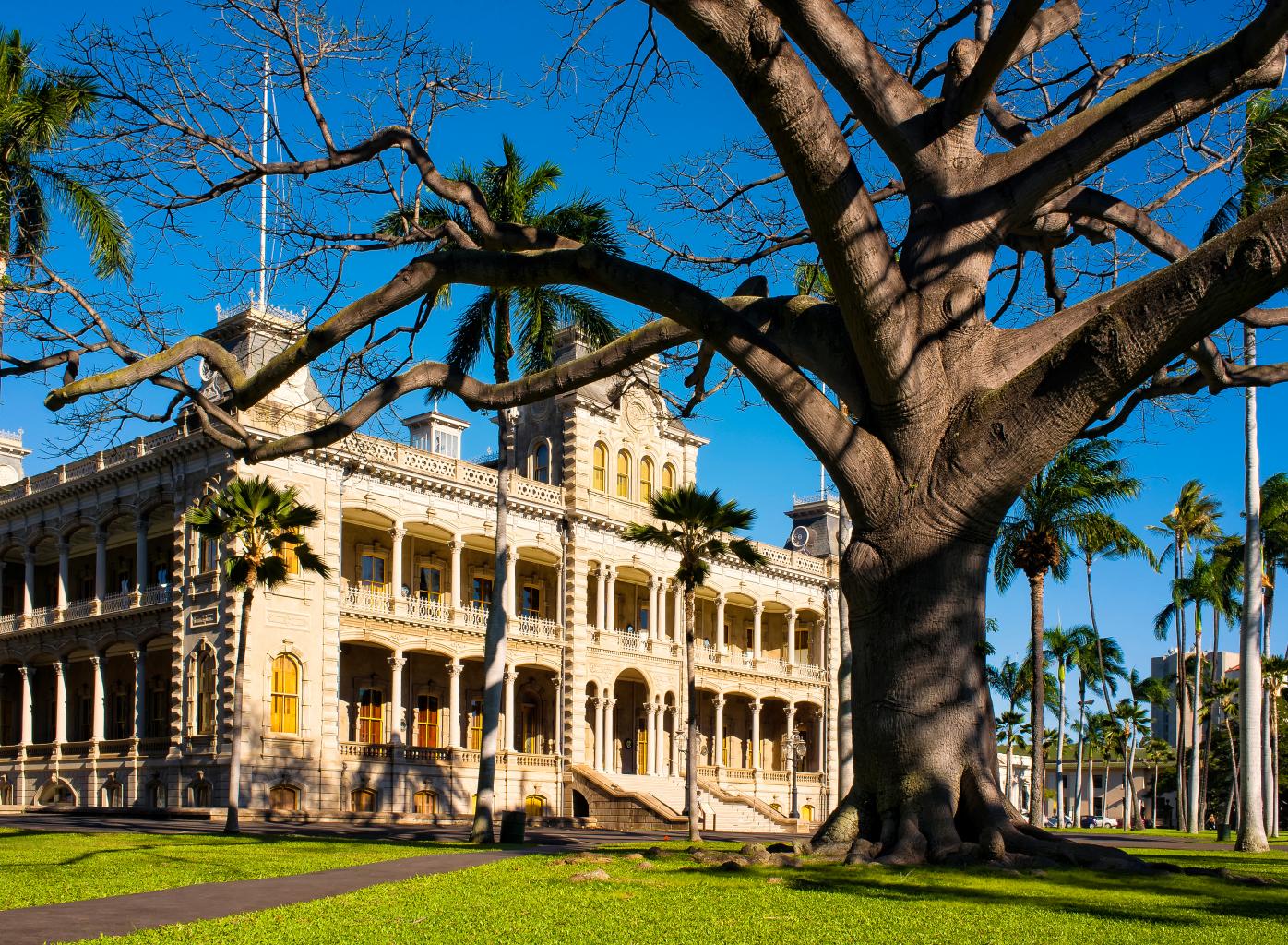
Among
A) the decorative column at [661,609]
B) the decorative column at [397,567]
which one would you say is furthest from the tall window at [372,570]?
the decorative column at [661,609]

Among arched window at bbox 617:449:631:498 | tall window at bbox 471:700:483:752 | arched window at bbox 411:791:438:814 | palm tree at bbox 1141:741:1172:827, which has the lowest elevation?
palm tree at bbox 1141:741:1172:827

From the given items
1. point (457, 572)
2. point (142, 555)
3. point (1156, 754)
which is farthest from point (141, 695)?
point (1156, 754)

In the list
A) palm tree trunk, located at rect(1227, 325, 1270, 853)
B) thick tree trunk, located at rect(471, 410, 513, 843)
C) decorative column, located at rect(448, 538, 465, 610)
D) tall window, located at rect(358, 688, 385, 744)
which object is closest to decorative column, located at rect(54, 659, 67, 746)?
tall window, located at rect(358, 688, 385, 744)

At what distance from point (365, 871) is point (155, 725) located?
104 ft

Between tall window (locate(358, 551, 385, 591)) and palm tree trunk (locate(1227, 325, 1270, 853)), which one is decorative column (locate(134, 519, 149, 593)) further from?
palm tree trunk (locate(1227, 325, 1270, 853))

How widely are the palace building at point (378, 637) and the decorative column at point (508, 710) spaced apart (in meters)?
0.18

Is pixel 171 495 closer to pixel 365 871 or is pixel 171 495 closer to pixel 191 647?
pixel 191 647

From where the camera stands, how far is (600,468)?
A: 49500 millimetres

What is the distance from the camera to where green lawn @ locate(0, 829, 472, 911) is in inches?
480

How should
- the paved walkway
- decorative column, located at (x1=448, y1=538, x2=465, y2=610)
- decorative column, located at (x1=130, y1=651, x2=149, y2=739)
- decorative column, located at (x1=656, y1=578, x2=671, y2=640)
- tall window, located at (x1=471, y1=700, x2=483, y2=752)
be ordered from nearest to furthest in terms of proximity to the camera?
the paved walkway, decorative column, located at (x1=130, y1=651, x2=149, y2=739), decorative column, located at (x1=448, y1=538, x2=465, y2=610), tall window, located at (x1=471, y1=700, x2=483, y2=752), decorative column, located at (x1=656, y1=578, x2=671, y2=640)

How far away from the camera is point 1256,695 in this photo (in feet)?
80.3

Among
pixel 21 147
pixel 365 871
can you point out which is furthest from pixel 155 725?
pixel 365 871

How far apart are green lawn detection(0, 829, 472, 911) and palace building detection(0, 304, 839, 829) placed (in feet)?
42.0

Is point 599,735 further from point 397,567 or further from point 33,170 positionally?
point 33,170
